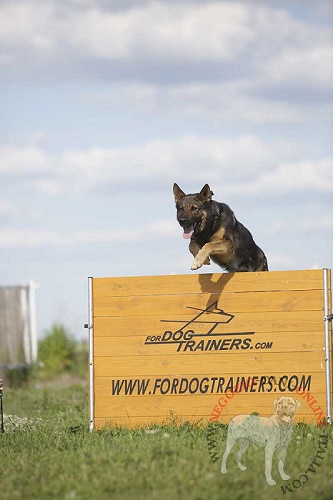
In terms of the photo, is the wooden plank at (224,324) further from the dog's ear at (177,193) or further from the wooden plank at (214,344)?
the dog's ear at (177,193)

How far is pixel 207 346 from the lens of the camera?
27.9 ft

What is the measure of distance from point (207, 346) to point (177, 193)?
1705mm

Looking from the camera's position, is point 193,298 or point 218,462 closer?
point 218,462

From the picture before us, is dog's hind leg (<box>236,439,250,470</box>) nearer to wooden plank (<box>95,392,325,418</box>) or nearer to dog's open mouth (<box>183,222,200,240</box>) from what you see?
wooden plank (<box>95,392,325,418</box>)

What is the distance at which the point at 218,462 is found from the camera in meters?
6.31

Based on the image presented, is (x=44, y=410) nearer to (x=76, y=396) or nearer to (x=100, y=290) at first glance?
(x=76, y=396)

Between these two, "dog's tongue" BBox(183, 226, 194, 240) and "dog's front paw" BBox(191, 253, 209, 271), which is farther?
"dog's tongue" BBox(183, 226, 194, 240)

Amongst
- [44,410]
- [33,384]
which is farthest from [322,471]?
[33,384]

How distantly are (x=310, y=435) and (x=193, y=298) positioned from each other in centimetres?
203

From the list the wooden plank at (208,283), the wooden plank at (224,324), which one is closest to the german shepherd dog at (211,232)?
the wooden plank at (208,283)

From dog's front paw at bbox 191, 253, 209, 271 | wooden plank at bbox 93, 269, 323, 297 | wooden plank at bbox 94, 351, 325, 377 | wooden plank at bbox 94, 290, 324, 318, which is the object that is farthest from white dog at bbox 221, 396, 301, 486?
dog's front paw at bbox 191, 253, 209, 271

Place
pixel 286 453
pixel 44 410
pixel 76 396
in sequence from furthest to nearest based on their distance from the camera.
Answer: pixel 76 396 → pixel 44 410 → pixel 286 453

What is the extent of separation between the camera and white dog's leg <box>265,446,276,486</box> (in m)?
5.82

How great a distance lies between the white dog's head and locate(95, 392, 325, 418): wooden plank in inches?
7.3
